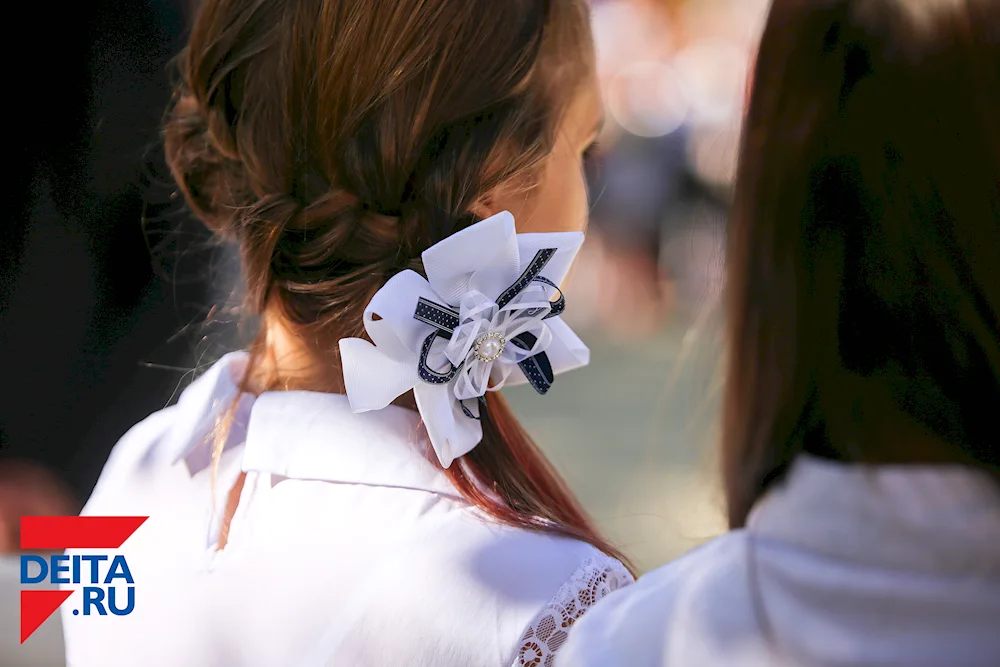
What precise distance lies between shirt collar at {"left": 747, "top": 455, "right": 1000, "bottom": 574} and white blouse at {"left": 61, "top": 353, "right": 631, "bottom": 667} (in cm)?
26

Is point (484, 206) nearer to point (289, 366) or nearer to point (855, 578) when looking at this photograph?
point (289, 366)

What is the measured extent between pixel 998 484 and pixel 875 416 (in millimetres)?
78

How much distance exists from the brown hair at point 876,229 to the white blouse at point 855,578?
0.08 feet

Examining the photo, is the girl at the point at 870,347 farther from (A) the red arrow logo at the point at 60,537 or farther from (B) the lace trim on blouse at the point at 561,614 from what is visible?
(A) the red arrow logo at the point at 60,537

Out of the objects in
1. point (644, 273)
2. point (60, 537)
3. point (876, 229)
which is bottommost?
point (644, 273)

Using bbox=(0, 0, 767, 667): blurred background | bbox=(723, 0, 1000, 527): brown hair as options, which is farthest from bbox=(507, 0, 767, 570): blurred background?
bbox=(0, 0, 767, 667): blurred background

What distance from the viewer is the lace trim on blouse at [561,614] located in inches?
28.4

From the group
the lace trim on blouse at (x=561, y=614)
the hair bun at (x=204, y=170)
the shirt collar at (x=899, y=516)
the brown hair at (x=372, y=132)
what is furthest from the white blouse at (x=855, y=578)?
the hair bun at (x=204, y=170)

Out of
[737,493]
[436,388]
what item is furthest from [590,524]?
→ [737,493]

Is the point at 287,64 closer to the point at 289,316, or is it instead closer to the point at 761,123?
the point at 289,316

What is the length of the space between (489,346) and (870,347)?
1.25 ft

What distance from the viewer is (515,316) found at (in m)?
0.86

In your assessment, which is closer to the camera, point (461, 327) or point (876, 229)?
point (876, 229)

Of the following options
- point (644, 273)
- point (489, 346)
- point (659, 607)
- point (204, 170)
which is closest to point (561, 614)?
point (659, 607)
